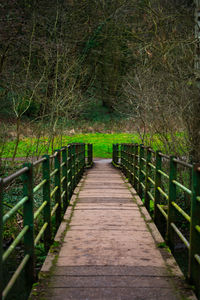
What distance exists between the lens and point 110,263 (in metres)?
4.51

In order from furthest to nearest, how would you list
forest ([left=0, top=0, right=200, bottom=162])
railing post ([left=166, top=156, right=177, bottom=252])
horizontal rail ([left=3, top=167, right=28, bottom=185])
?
forest ([left=0, top=0, right=200, bottom=162])
railing post ([left=166, top=156, right=177, bottom=252])
horizontal rail ([left=3, top=167, right=28, bottom=185])

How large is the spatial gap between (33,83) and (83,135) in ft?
58.1

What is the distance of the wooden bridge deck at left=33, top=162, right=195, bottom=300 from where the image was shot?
3725mm

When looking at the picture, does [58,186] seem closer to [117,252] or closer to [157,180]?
[157,180]

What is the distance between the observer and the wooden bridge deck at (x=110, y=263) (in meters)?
3.72

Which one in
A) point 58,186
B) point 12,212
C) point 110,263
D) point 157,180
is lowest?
point 110,263

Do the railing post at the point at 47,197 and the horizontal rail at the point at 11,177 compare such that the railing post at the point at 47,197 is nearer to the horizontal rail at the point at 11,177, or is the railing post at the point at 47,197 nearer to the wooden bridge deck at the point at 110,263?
the wooden bridge deck at the point at 110,263

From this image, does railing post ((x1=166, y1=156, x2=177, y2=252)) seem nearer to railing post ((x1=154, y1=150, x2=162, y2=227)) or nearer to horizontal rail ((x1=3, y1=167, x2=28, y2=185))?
railing post ((x1=154, y1=150, x2=162, y2=227))

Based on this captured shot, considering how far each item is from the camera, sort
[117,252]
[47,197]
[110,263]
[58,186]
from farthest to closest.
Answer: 1. [58,186]
2. [47,197]
3. [117,252]
4. [110,263]

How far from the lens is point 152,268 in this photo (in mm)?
4355

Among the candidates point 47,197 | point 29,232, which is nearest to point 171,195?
point 47,197

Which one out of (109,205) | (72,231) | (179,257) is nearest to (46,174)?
(72,231)

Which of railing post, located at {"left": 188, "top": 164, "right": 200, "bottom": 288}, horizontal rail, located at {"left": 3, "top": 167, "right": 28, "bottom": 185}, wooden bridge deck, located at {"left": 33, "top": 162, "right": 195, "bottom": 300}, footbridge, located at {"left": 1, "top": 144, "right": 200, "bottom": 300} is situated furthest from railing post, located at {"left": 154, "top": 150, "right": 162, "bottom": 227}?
horizontal rail, located at {"left": 3, "top": 167, "right": 28, "bottom": 185}

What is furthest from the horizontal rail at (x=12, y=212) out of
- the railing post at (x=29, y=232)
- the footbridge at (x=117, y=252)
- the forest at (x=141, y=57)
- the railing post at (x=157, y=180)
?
the forest at (x=141, y=57)
